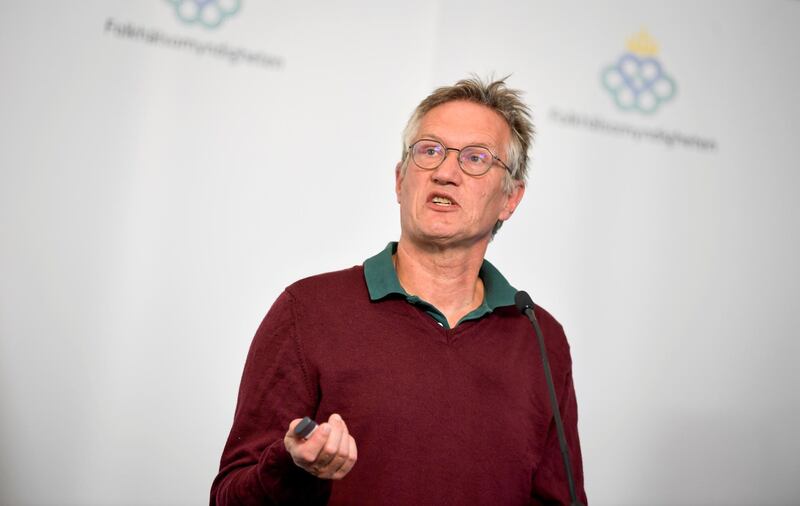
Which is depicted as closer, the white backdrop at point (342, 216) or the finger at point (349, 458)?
the finger at point (349, 458)

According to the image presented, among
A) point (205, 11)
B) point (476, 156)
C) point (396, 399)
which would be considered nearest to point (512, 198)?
point (476, 156)

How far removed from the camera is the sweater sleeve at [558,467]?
5.48 ft

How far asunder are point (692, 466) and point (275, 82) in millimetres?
2146

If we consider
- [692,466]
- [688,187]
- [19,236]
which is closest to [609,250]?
[688,187]

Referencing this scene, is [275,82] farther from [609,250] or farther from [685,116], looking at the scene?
[685,116]

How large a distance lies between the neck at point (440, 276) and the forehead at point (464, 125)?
25cm

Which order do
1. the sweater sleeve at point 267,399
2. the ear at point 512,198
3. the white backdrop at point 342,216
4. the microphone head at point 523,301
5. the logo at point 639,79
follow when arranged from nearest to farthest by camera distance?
the sweater sleeve at point 267,399 < the microphone head at point 523,301 < the ear at point 512,198 < the white backdrop at point 342,216 < the logo at point 639,79

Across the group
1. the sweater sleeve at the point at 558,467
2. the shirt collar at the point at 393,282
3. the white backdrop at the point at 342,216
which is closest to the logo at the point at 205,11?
the white backdrop at the point at 342,216

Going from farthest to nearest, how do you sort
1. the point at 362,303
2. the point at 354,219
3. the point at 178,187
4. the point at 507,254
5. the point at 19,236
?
1. the point at 507,254
2. the point at 354,219
3. the point at 178,187
4. the point at 19,236
5. the point at 362,303

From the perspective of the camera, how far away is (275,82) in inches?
101

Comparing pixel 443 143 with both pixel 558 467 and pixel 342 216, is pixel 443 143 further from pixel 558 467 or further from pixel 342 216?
pixel 342 216

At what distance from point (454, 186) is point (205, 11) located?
1.26m

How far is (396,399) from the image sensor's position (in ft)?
4.96

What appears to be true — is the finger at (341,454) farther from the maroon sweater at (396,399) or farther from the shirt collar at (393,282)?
the shirt collar at (393,282)
